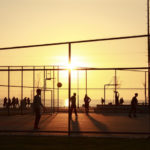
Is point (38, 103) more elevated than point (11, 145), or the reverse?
point (38, 103)

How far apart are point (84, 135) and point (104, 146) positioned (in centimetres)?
250

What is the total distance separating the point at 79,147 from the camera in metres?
10.7

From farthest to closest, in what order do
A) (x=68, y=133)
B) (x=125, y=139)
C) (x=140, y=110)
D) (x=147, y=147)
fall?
(x=140, y=110), (x=68, y=133), (x=125, y=139), (x=147, y=147)

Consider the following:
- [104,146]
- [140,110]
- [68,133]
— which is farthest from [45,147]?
[140,110]

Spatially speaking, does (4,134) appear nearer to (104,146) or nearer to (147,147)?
(104,146)

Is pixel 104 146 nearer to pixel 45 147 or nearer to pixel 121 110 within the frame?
pixel 45 147

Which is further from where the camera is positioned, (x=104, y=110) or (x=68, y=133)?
(x=104, y=110)

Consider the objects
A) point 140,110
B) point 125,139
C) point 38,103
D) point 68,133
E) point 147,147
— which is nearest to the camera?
point 147,147

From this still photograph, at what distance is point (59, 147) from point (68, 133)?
2.55 metres

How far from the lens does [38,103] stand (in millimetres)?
16297

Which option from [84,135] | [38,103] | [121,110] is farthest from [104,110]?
[84,135]

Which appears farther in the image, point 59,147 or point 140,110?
point 140,110

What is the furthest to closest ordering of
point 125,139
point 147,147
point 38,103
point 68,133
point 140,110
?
point 140,110
point 38,103
point 68,133
point 125,139
point 147,147

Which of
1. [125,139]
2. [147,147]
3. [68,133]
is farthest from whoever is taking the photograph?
[68,133]
